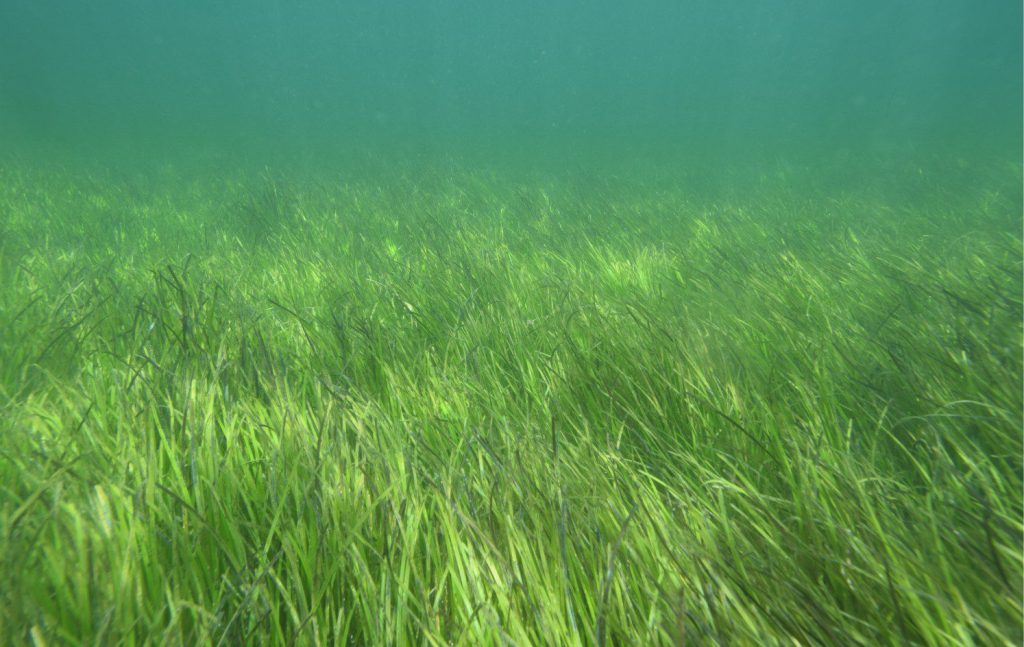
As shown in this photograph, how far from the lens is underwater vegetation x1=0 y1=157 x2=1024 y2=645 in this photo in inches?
28.3

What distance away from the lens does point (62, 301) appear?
2.00m

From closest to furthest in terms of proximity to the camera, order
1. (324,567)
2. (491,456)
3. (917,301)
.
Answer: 1. (324,567)
2. (491,456)
3. (917,301)

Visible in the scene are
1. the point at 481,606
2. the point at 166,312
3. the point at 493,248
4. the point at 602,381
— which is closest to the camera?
the point at 481,606

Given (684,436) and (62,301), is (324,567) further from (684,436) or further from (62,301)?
(62,301)

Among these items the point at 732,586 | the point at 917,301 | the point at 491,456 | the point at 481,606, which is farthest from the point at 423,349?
the point at 917,301

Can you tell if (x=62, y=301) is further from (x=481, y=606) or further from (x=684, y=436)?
(x=684, y=436)

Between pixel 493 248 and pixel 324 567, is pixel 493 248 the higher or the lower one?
Answer: the higher one

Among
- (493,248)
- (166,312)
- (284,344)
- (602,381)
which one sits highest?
(493,248)

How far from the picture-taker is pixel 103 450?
106 centimetres

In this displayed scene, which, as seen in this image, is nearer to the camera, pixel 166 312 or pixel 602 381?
pixel 602 381

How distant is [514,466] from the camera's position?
1.02 m

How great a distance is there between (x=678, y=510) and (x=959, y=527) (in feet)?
1.59

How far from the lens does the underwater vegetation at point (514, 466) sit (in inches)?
28.3

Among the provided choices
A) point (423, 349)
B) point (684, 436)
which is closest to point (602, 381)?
point (684, 436)
